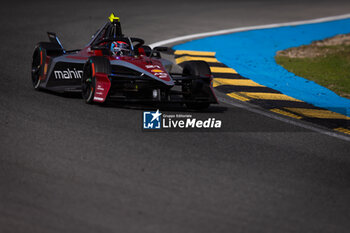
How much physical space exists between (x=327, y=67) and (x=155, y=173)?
7.29 m

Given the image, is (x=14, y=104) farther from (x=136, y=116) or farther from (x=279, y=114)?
(x=279, y=114)

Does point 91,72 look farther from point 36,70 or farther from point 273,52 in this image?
point 273,52

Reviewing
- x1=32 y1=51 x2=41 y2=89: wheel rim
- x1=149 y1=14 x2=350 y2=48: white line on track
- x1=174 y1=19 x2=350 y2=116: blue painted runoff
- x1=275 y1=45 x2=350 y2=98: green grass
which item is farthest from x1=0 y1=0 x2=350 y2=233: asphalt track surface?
x1=149 y1=14 x2=350 y2=48: white line on track

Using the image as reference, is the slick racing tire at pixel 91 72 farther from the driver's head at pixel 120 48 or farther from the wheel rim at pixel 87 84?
the driver's head at pixel 120 48

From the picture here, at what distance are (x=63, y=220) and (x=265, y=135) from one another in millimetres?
3160

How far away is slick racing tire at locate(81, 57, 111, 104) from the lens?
→ 7.43 metres

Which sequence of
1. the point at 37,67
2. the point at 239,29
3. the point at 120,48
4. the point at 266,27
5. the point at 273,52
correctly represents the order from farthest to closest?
the point at 266,27 → the point at 239,29 → the point at 273,52 → the point at 37,67 → the point at 120,48

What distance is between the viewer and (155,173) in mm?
5340

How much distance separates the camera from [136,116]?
7273 millimetres

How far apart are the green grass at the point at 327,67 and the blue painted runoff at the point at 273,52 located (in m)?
0.19

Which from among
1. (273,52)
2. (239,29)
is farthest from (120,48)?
(239,29)

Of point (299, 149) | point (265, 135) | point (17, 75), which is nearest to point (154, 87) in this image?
point (265, 135)

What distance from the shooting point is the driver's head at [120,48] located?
835 cm

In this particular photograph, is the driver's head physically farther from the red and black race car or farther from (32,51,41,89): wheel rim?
(32,51,41,89): wheel rim
